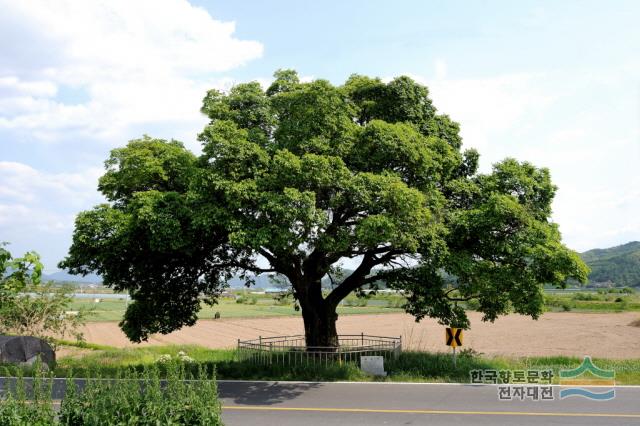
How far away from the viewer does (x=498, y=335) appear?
42531 mm

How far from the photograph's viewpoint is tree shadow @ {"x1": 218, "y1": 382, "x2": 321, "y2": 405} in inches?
537

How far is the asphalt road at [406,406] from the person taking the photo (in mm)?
11242

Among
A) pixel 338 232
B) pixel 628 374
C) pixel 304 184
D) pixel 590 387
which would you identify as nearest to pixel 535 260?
pixel 590 387

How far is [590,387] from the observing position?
14.5 meters

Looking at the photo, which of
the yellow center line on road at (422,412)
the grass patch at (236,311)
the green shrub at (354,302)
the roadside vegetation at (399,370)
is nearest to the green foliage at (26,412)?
the yellow center line on road at (422,412)

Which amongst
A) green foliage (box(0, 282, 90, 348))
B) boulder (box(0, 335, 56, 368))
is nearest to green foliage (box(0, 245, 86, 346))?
green foliage (box(0, 282, 90, 348))

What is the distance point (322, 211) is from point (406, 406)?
5.06 m

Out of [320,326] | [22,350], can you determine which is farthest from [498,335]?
[22,350]

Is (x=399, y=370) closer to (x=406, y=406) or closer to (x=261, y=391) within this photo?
(x=406, y=406)

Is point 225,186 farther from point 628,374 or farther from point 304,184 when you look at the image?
point 628,374

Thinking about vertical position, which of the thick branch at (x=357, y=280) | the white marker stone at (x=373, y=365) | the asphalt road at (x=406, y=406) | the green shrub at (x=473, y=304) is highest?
the thick branch at (x=357, y=280)

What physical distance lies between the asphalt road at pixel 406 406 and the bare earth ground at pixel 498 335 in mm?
13003

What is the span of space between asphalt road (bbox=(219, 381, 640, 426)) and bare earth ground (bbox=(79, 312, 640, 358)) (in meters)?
13.0

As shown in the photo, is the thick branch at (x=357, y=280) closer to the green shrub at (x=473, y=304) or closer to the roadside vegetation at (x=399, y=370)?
the roadside vegetation at (x=399, y=370)
